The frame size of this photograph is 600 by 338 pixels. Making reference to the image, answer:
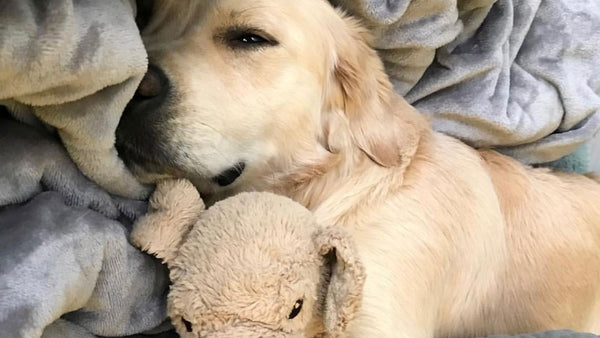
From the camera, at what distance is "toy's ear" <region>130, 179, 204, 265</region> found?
2.81ft

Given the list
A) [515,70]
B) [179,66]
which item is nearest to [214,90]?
[179,66]

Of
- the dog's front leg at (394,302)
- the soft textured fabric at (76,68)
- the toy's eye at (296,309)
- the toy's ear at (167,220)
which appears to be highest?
the soft textured fabric at (76,68)

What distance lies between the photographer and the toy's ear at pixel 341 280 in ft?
2.69

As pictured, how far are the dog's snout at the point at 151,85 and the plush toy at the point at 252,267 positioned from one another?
0.15 m

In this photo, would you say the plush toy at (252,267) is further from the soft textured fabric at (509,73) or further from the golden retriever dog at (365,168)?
the soft textured fabric at (509,73)

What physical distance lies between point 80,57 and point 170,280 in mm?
346

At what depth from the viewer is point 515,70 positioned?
4.65ft

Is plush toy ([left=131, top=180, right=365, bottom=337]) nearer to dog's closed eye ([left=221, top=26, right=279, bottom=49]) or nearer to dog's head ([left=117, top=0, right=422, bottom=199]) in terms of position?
dog's head ([left=117, top=0, right=422, bottom=199])

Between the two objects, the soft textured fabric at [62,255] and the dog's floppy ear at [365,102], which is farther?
the dog's floppy ear at [365,102]

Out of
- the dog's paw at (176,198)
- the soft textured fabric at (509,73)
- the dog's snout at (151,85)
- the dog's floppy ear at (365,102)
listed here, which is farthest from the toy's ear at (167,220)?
the soft textured fabric at (509,73)

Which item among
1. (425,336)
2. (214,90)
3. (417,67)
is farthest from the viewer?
(417,67)

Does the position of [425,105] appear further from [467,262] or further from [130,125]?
[130,125]

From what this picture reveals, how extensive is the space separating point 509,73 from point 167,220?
0.84m

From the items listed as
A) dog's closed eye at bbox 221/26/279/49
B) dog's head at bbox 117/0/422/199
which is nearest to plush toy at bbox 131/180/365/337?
dog's head at bbox 117/0/422/199
